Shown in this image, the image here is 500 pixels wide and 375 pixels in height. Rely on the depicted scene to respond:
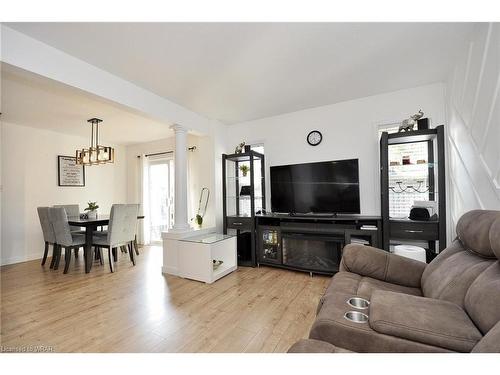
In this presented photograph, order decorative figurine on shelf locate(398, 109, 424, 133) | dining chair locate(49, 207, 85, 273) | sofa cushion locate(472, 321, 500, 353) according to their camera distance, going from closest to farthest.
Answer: sofa cushion locate(472, 321, 500, 353) < decorative figurine on shelf locate(398, 109, 424, 133) < dining chair locate(49, 207, 85, 273)

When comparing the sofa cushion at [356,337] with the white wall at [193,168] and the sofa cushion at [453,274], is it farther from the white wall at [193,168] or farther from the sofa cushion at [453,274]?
the white wall at [193,168]

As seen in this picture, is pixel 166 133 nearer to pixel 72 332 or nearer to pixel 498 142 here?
pixel 72 332

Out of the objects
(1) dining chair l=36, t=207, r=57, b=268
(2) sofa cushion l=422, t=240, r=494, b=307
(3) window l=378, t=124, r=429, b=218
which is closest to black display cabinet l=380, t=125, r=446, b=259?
(3) window l=378, t=124, r=429, b=218

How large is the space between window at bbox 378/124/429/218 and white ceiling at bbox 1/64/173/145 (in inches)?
129

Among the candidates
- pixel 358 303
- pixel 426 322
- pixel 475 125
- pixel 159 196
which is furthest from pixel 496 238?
pixel 159 196

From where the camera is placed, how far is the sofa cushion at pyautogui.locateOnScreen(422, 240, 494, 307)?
1176 mm

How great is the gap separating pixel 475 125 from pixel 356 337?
7.02 ft

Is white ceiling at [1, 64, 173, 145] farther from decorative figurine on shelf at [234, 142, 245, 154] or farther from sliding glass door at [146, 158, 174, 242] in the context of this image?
decorative figurine on shelf at [234, 142, 245, 154]

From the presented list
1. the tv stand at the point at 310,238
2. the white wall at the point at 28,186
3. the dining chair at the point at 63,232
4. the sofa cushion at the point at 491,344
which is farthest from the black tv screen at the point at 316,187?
the white wall at the point at 28,186

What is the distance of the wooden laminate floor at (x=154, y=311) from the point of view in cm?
161

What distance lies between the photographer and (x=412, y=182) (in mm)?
2760

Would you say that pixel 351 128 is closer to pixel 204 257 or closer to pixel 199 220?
pixel 204 257
